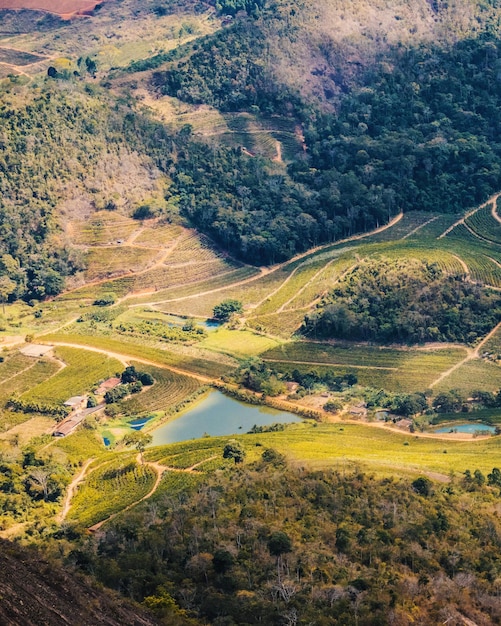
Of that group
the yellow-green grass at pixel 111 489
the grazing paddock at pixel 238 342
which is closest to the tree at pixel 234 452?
the yellow-green grass at pixel 111 489

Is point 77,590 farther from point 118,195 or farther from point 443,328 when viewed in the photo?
point 118,195

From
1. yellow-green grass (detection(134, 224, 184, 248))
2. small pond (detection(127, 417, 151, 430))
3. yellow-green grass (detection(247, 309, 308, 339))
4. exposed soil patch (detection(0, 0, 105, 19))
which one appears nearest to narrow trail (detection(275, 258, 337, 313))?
yellow-green grass (detection(247, 309, 308, 339))

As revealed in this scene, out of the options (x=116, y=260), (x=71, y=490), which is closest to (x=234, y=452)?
(x=71, y=490)

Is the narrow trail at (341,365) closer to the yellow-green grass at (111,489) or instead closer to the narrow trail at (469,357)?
Result: the narrow trail at (469,357)

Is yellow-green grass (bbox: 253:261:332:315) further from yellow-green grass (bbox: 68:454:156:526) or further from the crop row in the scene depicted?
yellow-green grass (bbox: 68:454:156:526)

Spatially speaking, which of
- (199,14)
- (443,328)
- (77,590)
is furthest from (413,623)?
(199,14)
